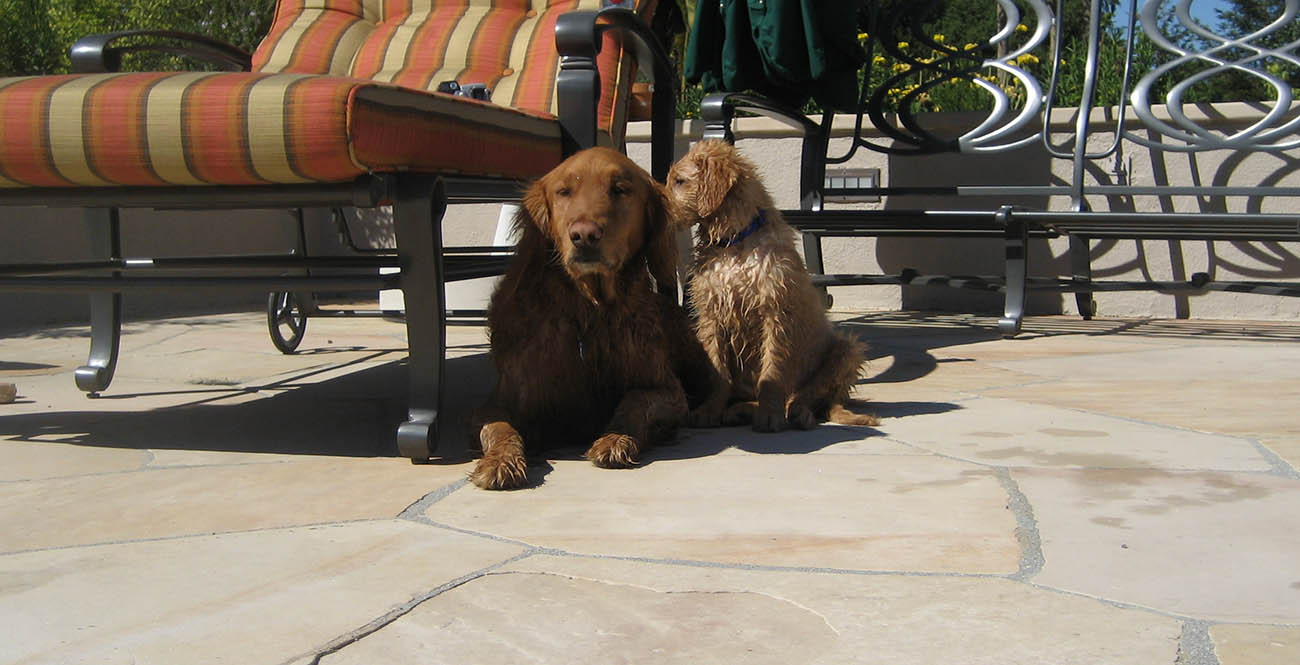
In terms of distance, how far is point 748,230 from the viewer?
324 cm

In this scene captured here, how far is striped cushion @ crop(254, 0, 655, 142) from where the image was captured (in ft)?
14.1

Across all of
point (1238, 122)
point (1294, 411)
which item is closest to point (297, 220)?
point (1294, 411)

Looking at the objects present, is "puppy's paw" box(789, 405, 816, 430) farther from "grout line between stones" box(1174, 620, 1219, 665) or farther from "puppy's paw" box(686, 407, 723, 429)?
"grout line between stones" box(1174, 620, 1219, 665)

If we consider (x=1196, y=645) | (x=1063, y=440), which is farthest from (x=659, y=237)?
(x=1196, y=645)

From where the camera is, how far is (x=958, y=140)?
18.1 ft

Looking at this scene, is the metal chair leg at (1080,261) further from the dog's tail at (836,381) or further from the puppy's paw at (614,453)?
the puppy's paw at (614,453)

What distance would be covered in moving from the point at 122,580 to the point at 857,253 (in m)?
5.09

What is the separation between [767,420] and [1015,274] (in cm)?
240

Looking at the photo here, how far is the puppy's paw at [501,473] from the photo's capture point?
95.1 inches

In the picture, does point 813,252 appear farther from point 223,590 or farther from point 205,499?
point 223,590

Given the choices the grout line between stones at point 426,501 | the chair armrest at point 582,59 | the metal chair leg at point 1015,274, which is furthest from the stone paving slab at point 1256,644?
the metal chair leg at point 1015,274

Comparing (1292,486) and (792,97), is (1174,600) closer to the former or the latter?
(1292,486)

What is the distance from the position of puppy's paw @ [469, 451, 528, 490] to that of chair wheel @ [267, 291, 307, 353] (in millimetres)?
2545

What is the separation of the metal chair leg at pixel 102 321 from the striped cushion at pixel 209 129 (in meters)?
0.97
